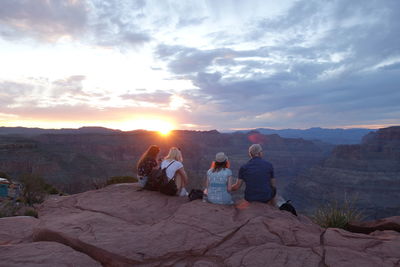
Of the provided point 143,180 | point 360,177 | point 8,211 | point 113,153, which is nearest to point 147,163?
point 143,180

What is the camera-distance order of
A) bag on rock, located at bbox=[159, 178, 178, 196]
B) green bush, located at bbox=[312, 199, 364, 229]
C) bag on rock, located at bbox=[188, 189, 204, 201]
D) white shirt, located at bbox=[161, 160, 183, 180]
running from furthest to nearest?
green bush, located at bbox=[312, 199, 364, 229], bag on rock, located at bbox=[159, 178, 178, 196], white shirt, located at bbox=[161, 160, 183, 180], bag on rock, located at bbox=[188, 189, 204, 201]

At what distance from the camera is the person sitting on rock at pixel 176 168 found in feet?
24.0

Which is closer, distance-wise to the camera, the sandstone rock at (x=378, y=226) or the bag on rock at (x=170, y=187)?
the sandstone rock at (x=378, y=226)

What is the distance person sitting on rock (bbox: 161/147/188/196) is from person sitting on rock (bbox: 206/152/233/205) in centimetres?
97

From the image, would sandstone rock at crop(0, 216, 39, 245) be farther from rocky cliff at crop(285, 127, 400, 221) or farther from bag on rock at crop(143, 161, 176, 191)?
rocky cliff at crop(285, 127, 400, 221)

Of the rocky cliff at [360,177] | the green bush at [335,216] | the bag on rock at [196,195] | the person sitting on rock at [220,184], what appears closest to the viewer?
the person sitting on rock at [220,184]

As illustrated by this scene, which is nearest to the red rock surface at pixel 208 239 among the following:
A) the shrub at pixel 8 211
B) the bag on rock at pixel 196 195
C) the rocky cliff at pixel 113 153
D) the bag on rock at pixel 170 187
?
the bag on rock at pixel 196 195

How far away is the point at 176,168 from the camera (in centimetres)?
729

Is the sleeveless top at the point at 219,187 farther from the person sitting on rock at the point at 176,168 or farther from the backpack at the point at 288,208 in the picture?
the backpack at the point at 288,208

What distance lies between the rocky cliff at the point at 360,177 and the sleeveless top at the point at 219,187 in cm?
7437

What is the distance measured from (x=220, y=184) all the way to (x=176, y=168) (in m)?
1.28

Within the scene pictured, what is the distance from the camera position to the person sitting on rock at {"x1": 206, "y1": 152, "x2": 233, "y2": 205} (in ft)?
21.4

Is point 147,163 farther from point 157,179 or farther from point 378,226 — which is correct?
point 378,226

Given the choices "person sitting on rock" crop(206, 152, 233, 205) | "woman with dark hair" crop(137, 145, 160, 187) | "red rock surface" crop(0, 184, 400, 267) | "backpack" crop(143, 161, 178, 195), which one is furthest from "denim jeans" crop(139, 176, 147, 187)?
"person sitting on rock" crop(206, 152, 233, 205)
